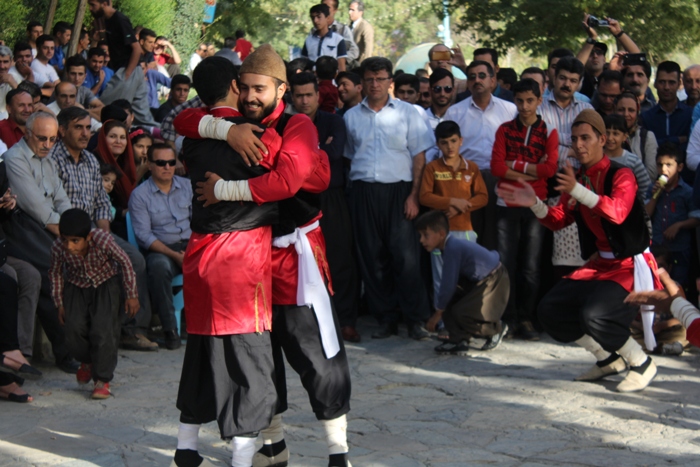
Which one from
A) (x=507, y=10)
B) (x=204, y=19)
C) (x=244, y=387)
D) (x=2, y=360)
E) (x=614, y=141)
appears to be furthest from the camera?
(x=204, y=19)

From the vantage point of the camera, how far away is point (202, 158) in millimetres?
4617

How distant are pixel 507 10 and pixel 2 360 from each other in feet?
33.5

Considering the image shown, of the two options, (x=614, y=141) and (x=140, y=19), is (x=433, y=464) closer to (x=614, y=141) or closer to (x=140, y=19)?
(x=614, y=141)

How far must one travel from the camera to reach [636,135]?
28.0 ft

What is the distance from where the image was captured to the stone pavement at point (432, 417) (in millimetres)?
5219

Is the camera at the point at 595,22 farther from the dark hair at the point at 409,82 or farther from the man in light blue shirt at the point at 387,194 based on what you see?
the man in light blue shirt at the point at 387,194

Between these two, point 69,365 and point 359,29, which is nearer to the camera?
point 69,365

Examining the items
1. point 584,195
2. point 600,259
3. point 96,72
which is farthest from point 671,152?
point 96,72

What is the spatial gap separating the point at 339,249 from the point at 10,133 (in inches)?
118

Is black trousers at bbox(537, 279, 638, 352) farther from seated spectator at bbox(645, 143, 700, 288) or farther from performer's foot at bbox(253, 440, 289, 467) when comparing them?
performer's foot at bbox(253, 440, 289, 467)

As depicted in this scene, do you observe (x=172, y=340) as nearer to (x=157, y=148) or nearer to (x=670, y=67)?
(x=157, y=148)

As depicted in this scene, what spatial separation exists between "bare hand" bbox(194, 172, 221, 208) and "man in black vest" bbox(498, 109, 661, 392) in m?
2.30

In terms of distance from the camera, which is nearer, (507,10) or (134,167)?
(134,167)

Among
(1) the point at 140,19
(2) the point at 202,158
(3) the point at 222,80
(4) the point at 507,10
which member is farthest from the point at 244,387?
(1) the point at 140,19
